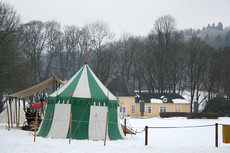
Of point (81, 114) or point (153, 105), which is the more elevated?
point (81, 114)

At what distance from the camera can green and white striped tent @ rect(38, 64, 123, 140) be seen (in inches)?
555

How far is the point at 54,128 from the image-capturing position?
1427cm

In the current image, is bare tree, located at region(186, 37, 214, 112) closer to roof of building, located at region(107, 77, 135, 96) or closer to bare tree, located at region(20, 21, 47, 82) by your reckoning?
roof of building, located at region(107, 77, 135, 96)

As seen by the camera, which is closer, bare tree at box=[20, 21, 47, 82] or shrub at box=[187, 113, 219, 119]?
shrub at box=[187, 113, 219, 119]

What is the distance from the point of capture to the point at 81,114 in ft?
46.7

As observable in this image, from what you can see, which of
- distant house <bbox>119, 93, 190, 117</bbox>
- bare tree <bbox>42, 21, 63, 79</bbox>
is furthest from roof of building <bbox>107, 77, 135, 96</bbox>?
bare tree <bbox>42, 21, 63, 79</bbox>

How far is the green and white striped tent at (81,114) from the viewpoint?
14.1 m

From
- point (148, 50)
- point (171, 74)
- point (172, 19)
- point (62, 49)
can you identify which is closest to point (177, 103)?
point (171, 74)

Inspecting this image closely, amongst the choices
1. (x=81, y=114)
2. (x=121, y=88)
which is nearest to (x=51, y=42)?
(x=121, y=88)

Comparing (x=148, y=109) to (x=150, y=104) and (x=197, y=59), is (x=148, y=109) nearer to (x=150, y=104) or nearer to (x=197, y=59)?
(x=150, y=104)

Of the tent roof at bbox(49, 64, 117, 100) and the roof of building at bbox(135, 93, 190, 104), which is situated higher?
the tent roof at bbox(49, 64, 117, 100)

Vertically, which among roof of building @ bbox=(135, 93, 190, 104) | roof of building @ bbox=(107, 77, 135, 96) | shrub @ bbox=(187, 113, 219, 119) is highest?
roof of building @ bbox=(107, 77, 135, 96)

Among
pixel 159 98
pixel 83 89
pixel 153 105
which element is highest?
pixel 83 89

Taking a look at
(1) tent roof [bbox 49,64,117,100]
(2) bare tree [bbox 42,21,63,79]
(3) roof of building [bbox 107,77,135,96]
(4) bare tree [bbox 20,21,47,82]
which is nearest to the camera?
(1) tent roof [bbox 49,64,117,100]
